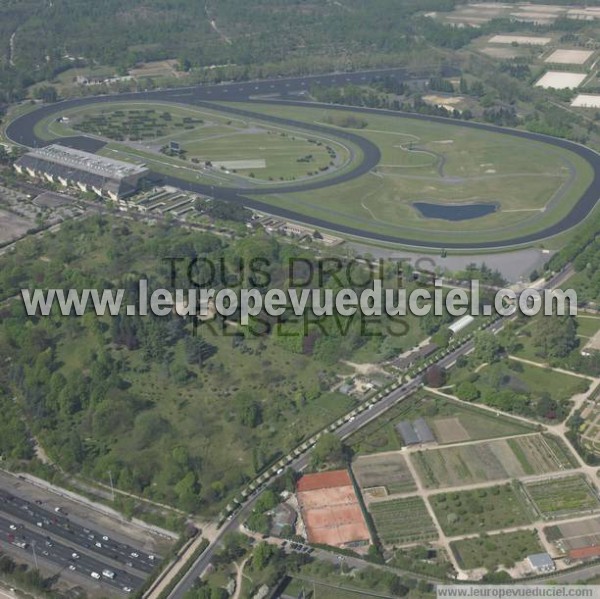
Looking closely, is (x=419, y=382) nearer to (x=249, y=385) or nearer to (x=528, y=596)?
(x=249, y=385)

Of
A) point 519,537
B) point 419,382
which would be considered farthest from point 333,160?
point 519,537

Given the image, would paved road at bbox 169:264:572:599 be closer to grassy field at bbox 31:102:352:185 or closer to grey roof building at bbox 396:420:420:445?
grey roof building at bbox 396:420:420:445

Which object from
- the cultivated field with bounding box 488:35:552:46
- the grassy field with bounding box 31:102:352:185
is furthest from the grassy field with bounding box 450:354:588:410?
the cultivated field with bounding box 488:35:552:46

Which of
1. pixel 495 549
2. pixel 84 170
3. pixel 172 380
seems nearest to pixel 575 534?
pixel 495 549

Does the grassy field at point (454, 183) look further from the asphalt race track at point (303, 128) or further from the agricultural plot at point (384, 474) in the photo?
the agricultural plot at point (384, 474)

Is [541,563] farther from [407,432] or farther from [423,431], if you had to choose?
[407,432]

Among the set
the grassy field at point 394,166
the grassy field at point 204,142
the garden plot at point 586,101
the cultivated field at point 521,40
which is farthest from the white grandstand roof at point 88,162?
the cultivated field at point 521,40
